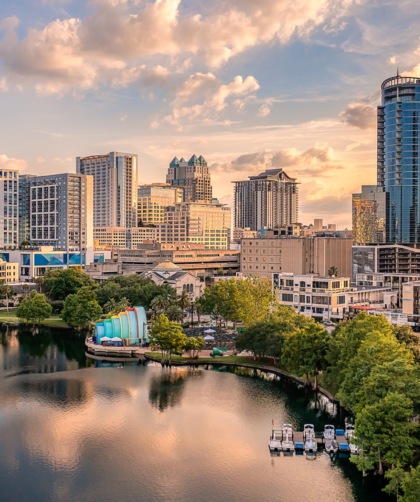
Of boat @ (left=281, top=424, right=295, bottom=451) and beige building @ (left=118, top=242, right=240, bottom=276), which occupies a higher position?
beige building @ (left=118, top=242, right=240, bottom=276)

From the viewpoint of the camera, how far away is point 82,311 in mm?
84562

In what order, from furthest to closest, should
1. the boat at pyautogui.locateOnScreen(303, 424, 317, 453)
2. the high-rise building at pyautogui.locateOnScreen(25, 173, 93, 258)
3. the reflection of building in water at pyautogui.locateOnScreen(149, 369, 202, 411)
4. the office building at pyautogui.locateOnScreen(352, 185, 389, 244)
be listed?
1. the high-rise building at pyautogui.locateOnScreen(25, 173, 93, 258)
2. the office building at pyautogui.locateOnScreen(352, 185, 389, 244)
3. the reflection of building in water at pyautogui.locateOnScreen(149, 369, 202, 411)
4. the boat at pyautogui.locateOnScreen(303, 424, 317, 453)

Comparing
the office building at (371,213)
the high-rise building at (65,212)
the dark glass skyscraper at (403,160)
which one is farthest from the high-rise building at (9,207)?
the dark glass skyscraper at (403,160)

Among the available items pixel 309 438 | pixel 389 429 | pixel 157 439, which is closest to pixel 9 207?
pixel 157 439

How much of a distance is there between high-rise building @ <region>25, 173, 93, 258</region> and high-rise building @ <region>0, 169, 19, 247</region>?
734cm

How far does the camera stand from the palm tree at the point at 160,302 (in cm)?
8644

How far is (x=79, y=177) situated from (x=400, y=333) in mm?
123958

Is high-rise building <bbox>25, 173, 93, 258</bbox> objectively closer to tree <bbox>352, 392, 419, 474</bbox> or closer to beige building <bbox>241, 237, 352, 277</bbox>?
beige building <bbox>241, 237, 352, 277</bbox>

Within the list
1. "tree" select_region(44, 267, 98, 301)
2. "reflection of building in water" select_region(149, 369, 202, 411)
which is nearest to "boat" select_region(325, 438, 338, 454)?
"reflection of building in water" select_region(149, 369, 202, 411)

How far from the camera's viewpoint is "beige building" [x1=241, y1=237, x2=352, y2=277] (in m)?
116

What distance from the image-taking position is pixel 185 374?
198ft

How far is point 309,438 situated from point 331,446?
173 cm

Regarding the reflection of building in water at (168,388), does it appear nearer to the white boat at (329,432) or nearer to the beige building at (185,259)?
the white boat at (329,432)

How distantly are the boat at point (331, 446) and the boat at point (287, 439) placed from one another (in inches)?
98.0
